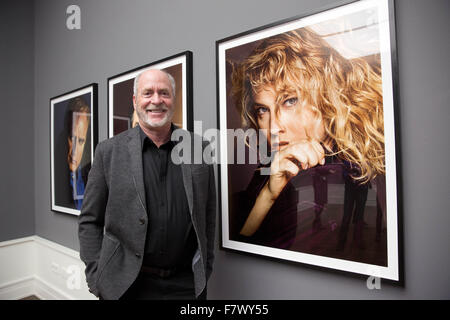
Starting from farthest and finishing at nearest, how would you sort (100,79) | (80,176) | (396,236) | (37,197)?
(37,197) < (80,176) < (100,79) < (396,236)

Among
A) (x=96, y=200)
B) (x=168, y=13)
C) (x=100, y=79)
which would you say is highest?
(x=168, y=13)

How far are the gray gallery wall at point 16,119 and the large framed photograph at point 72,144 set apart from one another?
53 centimetres

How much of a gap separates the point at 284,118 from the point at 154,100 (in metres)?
0.65

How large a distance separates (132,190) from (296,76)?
960 mm

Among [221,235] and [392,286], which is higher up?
[221,235]

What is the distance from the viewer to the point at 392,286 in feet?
3.30


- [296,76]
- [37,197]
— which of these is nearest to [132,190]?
[296,76]

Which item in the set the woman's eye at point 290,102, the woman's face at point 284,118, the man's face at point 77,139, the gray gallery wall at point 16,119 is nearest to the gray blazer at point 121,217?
the woman's face at point 284,118

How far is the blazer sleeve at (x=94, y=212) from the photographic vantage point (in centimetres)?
119

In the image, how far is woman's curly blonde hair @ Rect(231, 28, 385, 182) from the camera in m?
1.01

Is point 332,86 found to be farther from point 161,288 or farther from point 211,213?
point 161,288

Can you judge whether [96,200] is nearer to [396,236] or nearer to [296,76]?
[296,76]

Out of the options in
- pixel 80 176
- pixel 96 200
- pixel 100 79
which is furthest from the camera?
pixel 80 176

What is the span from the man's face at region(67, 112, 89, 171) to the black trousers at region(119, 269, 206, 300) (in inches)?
64.2
